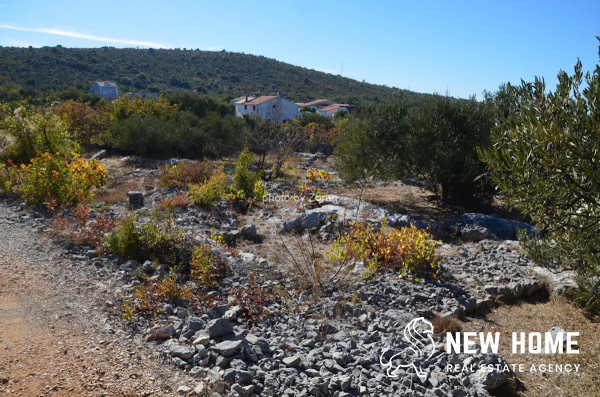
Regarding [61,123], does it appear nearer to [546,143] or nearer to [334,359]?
[334,359]

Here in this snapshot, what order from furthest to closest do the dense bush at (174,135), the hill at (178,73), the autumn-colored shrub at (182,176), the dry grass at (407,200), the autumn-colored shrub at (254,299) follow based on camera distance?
the hill at (178,73) → the dense bush at (174,135) → the autumn-colored shrub at (182,176) → the dry grass at (407,200) → the autumn-colored shrub at (254,299)

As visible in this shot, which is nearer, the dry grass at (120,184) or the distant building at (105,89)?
the dry grass at (120,184)

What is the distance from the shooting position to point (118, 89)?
49875mm

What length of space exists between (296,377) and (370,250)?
404cm

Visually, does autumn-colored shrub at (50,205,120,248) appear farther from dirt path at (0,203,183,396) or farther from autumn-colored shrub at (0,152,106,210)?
dirt path at (0,203,183,396)

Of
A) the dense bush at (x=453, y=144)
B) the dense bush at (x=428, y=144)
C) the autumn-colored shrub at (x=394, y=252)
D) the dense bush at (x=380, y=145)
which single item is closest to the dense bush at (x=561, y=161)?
the autumn-colored shrub at (x=394, y=252)

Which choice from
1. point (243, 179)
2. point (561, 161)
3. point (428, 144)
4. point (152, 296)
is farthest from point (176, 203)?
point (561, 161)

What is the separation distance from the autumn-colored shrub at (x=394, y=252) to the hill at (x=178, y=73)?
41.0 metres

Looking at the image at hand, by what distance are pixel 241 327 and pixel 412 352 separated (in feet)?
6.64

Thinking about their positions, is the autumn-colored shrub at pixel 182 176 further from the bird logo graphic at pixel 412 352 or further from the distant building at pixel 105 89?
the distant building at pixel 105 89

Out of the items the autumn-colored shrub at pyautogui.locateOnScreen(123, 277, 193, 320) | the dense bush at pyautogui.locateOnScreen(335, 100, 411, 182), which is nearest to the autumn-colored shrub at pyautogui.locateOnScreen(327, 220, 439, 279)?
the autumn-colored shrub at pyautogui.locateOnScreen(123, 277, 193, 320)

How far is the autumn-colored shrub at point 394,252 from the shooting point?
25.2 ft

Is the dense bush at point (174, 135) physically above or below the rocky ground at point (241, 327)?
above

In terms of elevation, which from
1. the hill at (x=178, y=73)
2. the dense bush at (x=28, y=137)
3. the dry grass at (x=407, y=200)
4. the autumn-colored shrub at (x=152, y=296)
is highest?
the hill at (x=178, y=73)
